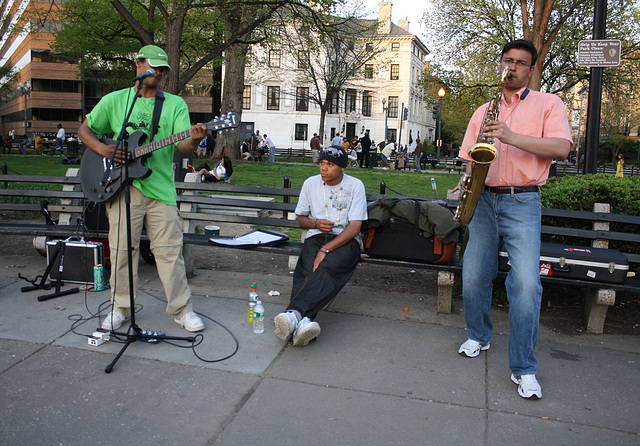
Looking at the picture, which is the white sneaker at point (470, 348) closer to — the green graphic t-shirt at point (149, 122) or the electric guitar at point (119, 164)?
the electric guitar at point (119, 164)

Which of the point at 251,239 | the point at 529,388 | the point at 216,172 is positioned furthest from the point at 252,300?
the point at 216,172

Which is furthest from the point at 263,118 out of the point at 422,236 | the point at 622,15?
the point at 422,236

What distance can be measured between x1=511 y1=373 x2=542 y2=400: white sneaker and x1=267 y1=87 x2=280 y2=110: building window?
192 feet

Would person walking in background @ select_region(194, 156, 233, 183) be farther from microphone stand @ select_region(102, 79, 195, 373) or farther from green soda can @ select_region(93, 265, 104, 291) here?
microphone stand @ select_region(102, 79, 195, 373)

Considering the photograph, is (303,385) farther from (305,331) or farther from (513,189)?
(513,189)

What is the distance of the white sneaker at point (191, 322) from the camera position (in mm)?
4215

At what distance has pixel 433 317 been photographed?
480 cm

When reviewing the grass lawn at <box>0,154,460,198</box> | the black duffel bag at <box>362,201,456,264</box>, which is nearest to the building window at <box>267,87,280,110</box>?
the grass lawn at <box>0,154,460,198</box>

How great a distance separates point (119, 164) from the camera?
13.3 ft

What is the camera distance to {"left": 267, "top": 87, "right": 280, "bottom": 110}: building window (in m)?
59.7

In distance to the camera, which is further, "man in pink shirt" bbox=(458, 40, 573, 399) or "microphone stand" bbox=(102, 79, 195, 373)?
"microphone stand" bbox=(102, 79, 195, 373)

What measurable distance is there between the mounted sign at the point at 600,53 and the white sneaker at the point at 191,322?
5.90 m

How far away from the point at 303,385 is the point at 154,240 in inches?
65.3

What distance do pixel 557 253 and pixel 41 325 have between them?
4186mm
